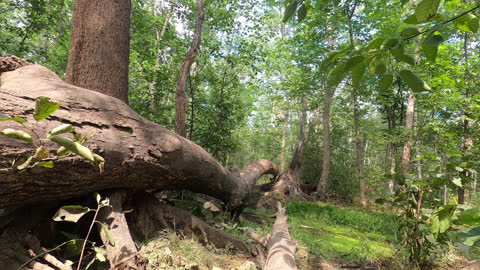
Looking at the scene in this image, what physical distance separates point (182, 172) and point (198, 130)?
17.0ft

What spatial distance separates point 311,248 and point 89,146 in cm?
286

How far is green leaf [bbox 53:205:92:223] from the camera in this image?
5.09 feet

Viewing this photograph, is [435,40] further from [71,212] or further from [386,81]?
[71,212]

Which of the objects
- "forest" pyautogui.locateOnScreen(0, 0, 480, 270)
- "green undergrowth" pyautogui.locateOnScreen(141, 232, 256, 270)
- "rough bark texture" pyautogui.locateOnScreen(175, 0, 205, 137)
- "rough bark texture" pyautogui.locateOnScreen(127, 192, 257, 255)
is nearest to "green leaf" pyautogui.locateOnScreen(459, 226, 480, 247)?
"forest" pyautogui.locateOnScreen(0, 0, 480, 270)

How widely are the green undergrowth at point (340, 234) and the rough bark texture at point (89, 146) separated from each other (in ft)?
6.57

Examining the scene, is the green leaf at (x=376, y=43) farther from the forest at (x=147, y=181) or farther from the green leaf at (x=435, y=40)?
the green leaf at (x=435, y=40)

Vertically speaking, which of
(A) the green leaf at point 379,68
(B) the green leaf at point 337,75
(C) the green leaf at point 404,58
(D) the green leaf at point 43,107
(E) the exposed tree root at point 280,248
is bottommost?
(E) the exposed tree root at point 280,248

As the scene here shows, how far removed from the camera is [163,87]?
7.45m

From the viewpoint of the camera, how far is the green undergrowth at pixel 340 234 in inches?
131

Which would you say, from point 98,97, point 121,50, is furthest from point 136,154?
point 121,50

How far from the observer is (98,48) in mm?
2754

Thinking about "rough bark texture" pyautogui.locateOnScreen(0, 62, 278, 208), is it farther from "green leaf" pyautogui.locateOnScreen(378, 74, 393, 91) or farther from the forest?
"green leaf" pyautogui.locateOnScreen(378, 74, 393, 91)

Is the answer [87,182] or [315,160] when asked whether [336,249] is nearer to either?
[87,182]

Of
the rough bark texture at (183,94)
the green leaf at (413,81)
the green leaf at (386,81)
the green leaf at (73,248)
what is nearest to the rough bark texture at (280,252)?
the green leaf at (73,248)
